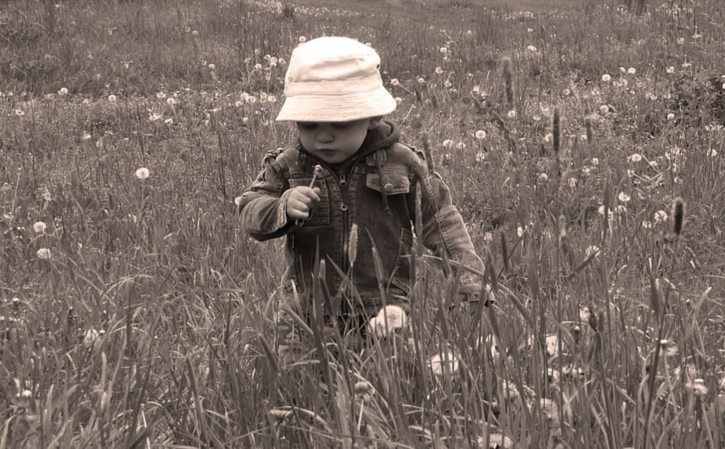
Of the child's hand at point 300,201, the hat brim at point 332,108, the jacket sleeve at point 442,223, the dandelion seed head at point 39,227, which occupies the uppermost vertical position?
the hat brim at point 332,108

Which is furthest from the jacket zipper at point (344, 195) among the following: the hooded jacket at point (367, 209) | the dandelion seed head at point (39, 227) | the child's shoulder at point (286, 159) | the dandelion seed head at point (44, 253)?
the dandelion seed head at point (39, 227)

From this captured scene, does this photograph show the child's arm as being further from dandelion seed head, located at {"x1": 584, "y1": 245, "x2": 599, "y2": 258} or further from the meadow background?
dandelion seed head, located at {"x1": 584, "y1": 245, "x2": 599, "y2": 258}

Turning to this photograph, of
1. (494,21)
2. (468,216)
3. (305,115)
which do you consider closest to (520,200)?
(468,216)

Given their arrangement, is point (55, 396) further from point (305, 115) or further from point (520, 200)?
point (520, 200)

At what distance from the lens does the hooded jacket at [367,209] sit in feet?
9.55

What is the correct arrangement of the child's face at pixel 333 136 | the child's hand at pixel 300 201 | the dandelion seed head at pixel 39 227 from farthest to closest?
the dandelion seed head at pixel 39 227 → the child's face at pixel 333 136 → the child's hand at pixel 300 201

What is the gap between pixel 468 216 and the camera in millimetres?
4410

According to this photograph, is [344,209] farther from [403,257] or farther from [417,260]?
[417,260]

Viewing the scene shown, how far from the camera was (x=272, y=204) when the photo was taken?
2.78 meters

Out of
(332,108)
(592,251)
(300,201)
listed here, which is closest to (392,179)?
(332,108)

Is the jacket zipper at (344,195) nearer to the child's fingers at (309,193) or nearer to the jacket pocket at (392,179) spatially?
the jacket pocket at (392,179)

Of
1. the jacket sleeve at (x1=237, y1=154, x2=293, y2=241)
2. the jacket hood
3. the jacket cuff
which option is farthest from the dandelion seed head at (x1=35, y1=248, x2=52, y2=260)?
the jacket hood

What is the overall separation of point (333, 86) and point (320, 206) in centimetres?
42

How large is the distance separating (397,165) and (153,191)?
187cm
